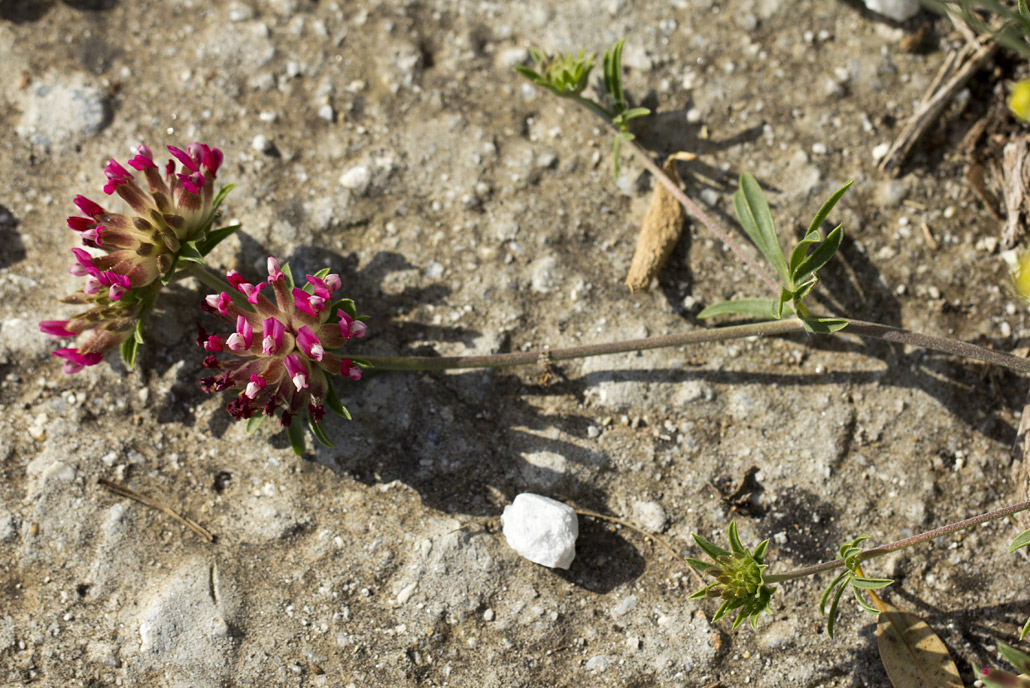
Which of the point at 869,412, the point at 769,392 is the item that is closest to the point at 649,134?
the point at 769,392

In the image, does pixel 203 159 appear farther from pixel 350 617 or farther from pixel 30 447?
pixel 350 617

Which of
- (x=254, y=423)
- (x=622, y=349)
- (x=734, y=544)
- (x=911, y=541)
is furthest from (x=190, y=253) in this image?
(x=911, y=541)

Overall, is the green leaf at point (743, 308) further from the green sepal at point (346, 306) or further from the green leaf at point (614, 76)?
the green sepal at point (346, 306)

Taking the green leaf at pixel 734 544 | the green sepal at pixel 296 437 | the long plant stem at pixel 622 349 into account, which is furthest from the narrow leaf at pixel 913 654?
the green sepal at pixel 296 437

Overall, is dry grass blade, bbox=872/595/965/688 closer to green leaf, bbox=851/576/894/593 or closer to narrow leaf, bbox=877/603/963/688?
narrow leaf, bbox=877/603/963/688

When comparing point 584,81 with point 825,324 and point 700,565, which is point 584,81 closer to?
point 825,324

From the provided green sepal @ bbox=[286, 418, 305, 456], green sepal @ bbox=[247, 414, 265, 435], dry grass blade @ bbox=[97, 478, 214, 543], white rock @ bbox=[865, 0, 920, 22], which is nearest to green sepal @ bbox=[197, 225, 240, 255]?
green sepal @ bbox=[247, 414, 265, 435]
